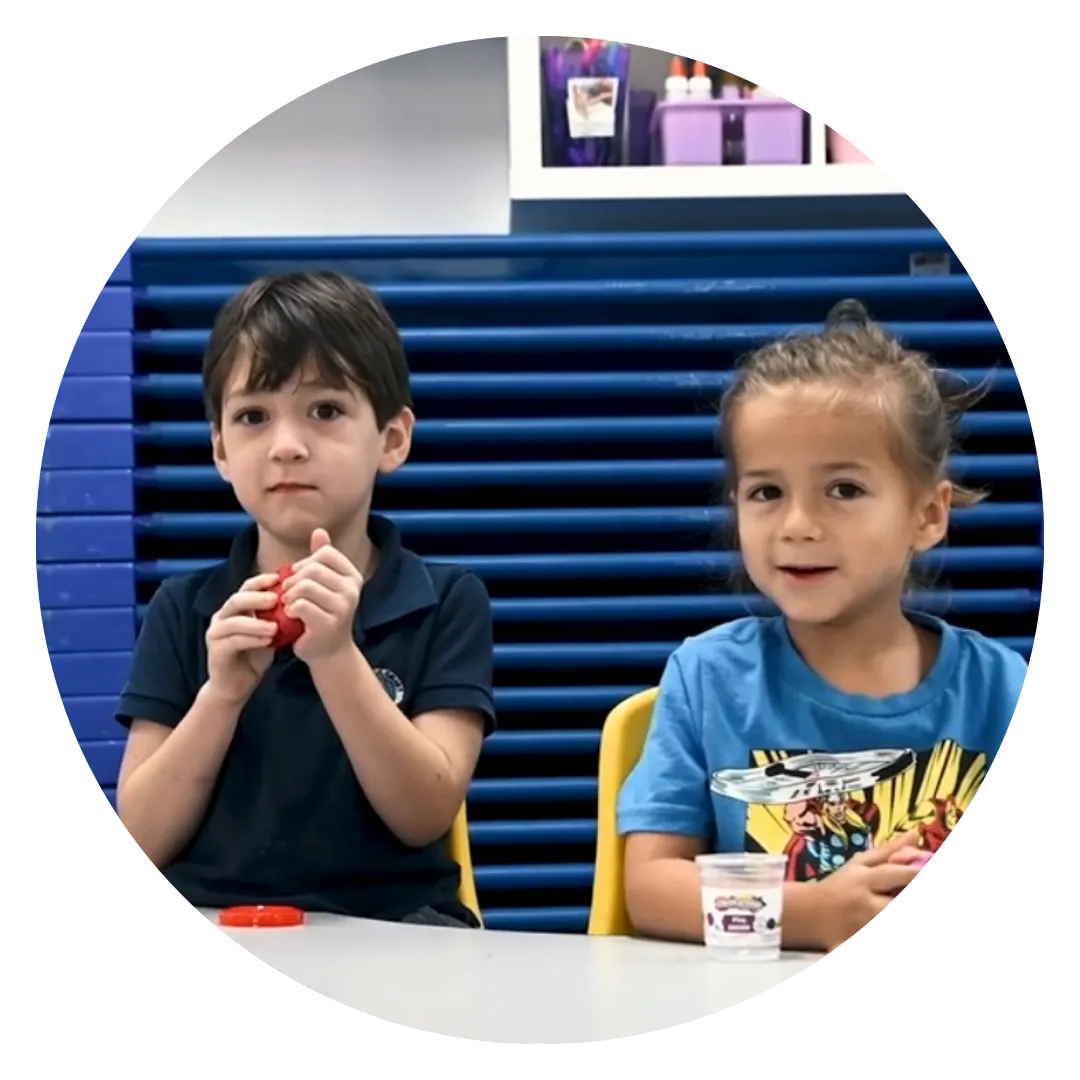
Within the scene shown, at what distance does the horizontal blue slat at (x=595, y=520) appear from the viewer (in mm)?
1343

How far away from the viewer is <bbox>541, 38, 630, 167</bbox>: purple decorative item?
1.09 m

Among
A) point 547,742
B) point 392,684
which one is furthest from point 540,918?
point 392,684

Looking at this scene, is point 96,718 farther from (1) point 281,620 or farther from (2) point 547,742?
(2) point 547,742

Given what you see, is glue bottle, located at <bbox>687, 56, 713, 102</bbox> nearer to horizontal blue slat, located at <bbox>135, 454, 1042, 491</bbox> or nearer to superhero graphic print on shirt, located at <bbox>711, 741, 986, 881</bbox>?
horizontal blue slat, located at <bbox>135, 454, 1042, 491</bbox>

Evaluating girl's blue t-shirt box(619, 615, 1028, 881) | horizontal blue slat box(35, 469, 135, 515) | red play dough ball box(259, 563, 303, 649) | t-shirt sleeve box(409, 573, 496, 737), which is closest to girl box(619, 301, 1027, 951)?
girl's blue t-shirt box(619, 615, 1028, 881)

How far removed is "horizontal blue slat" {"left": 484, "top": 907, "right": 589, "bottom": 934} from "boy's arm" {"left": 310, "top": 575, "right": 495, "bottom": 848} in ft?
0.93

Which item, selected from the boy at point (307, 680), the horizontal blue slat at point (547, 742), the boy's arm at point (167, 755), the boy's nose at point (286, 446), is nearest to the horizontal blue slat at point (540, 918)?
the horizontal blue slat at point (547, 742)

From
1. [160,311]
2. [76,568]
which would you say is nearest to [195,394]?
[160,311]

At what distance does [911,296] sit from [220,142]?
0.86m

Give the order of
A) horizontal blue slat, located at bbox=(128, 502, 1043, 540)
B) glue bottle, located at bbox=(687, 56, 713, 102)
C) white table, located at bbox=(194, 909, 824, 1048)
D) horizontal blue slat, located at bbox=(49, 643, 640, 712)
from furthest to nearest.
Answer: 1. horizontal blue slat, located at bbox=(128, 502, 1043, 540)
2. glue bottle, located at bbox=(687, 56, 713, 102)
3. horizontal blue slat, located at bbox=(49, 643, 640, 712)
4. white table, located at bbox=(194, 909, 824, 1048)

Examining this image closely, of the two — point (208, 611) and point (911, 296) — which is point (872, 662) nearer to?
point (208, 611)

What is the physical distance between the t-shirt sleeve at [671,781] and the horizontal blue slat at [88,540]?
0.49 meters

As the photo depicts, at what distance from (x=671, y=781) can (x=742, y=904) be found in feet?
0.30

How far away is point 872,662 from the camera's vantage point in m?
0.86
